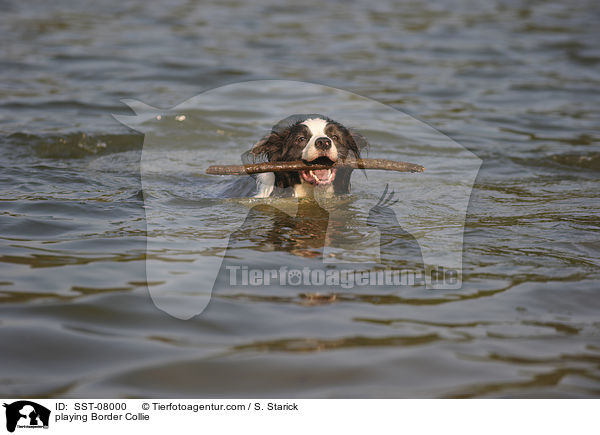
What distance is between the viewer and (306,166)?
18.4ft

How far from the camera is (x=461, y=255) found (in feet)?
14.6

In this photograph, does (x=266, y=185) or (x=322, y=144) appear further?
(x=266, y=185)

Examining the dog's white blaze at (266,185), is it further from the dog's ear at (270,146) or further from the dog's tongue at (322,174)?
the dog's tongue at (322,174)

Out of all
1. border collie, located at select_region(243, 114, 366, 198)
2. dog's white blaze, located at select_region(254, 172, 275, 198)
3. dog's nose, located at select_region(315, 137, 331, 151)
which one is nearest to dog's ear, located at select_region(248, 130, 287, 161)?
border collie, located at select_region(243, 114, 366, 198)

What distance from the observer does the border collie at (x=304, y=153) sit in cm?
582

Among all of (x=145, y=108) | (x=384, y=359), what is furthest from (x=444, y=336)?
(x=145, y=108)

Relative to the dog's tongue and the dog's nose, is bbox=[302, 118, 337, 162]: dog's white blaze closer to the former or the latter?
the dog's nose

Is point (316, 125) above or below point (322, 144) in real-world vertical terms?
above

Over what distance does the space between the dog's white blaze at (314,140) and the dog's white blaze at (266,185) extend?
0.57 meters

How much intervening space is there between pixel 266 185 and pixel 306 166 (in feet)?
2.22
